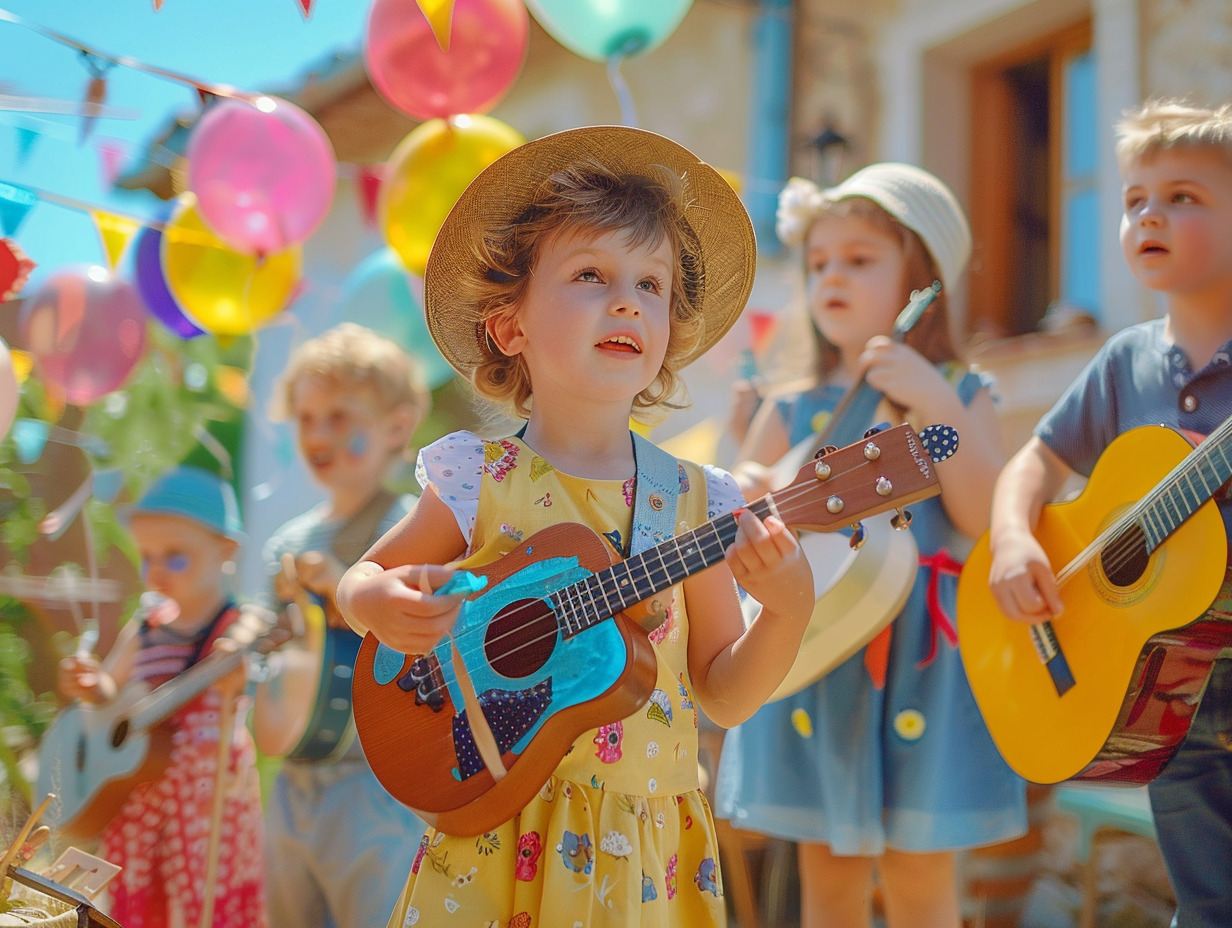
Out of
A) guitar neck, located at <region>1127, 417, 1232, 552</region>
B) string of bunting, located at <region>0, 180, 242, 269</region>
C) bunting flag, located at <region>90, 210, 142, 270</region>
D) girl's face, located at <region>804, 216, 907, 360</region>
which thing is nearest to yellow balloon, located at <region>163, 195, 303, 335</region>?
string of bunting, located at <region>0, 180, 242, 269</region>

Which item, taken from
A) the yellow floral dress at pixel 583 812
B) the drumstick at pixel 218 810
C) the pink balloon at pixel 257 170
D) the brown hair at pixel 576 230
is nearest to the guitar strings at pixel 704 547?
the yellow floral dress at pixel 583 812

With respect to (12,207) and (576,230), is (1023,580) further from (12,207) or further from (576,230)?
(12,207)

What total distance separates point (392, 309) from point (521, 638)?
2543 millimetres

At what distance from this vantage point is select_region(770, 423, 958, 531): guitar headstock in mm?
1475

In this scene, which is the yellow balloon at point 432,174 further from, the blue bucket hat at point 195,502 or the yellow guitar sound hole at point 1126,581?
the yellow guitar sound hole at point 1126,581

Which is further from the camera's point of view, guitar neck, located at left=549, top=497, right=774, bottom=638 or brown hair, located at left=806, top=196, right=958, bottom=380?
brown hair, located at left=806, top=196, right=958, bottom=380

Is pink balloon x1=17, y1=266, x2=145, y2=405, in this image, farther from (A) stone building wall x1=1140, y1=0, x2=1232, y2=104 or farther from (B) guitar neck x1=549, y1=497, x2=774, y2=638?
(A) stone building wall x1=1140, y1=0, x2=1232, y2=104

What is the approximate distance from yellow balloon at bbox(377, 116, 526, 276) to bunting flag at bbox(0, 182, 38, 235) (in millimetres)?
1160

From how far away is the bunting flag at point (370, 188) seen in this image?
457 cm

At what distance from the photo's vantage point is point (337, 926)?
290 centimetres

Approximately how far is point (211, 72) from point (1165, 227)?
2679 millimetres

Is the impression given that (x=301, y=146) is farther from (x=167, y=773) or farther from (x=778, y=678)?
(x=778, y=678)

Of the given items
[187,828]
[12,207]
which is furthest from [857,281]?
[187,828]

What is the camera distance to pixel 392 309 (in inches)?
153
